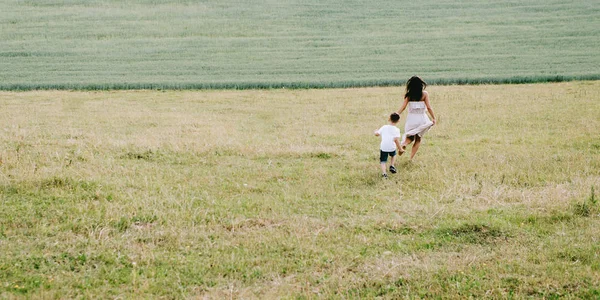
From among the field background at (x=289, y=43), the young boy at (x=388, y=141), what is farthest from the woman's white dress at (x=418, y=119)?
the field background at (x=289, y=43)

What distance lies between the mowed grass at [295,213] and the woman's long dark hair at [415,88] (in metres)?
1.44

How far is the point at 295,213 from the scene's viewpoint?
8.75 m

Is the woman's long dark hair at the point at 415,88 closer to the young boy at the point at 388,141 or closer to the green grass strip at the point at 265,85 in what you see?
the young boy at the point at 388,141

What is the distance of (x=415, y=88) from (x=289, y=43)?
2835 cm

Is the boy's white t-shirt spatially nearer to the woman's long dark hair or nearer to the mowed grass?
the mowed grass

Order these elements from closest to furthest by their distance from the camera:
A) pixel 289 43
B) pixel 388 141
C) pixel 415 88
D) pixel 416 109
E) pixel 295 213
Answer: pixel 295 213 → pixel 388 141 → pixel 415 88 → pixel 416 109 → pixel 289 43

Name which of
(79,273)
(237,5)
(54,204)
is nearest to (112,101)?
(54,204)

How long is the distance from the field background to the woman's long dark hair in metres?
17.0

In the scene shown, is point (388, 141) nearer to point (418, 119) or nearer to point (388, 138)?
point (388, 138)

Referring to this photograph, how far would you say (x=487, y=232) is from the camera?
25.4ft

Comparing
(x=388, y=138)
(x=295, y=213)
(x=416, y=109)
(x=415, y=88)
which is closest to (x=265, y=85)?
(x=416, y=109)

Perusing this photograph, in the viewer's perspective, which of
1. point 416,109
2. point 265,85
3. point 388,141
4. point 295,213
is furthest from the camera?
point 265,85

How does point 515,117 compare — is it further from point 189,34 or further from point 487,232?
point 189,34

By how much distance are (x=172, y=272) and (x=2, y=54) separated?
1419 inches
